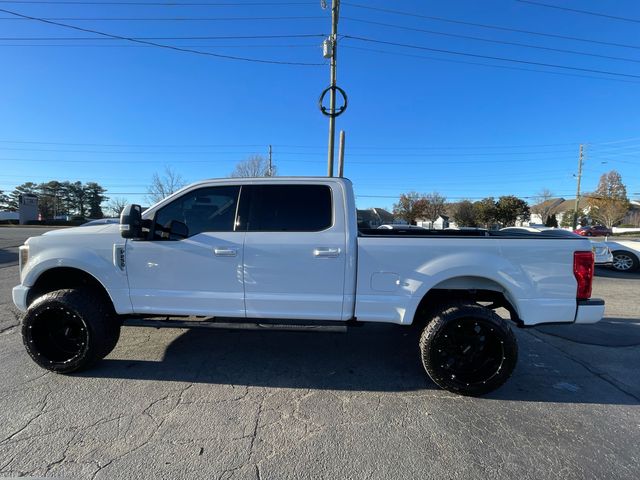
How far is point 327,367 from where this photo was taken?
391 cm

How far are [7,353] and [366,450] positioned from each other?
4275 mm

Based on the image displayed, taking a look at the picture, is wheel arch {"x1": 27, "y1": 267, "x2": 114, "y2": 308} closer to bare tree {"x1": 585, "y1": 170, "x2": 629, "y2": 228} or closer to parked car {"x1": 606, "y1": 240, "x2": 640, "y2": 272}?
parked car {"x1": 606, "y1": 240, "x2": 640, "y2": 272}

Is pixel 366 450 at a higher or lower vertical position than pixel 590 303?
lower

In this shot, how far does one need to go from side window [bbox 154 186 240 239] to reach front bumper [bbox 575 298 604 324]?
3372 millimetres

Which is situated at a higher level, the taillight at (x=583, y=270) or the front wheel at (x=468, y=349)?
the taillight at (x=583, y=270)

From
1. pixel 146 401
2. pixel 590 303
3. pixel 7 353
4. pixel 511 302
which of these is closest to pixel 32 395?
pixel 146 401

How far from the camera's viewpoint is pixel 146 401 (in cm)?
313

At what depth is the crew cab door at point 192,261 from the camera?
11.4 feet

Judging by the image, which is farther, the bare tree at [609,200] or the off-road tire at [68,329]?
the bare tree at [609,200]

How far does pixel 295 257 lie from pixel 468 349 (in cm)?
183

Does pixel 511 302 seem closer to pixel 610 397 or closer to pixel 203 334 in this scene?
pixel 610 397

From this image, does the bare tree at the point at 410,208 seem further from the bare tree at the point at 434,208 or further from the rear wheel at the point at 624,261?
the rear wheel at the point at 624,261

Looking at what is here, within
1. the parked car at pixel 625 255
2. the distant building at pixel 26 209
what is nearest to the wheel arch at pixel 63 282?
the parked car at pixel 625 255

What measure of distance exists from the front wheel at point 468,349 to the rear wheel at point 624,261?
11302 mm
